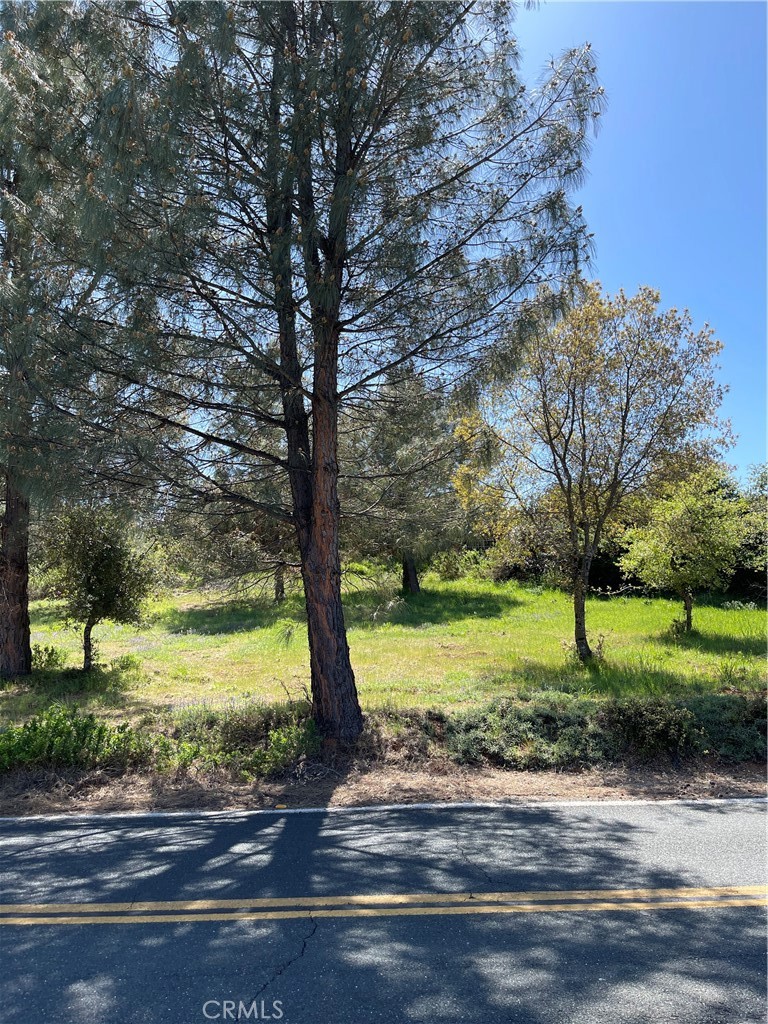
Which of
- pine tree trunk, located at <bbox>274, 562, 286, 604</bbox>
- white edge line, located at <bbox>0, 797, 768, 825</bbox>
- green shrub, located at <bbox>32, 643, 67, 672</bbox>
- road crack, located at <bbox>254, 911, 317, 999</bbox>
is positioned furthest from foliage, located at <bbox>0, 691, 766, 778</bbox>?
green shrub, located at <bbox>32, 643, 67, 672</bbox>

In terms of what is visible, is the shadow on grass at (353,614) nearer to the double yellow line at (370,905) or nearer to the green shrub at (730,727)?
the green shrub at (730,727)

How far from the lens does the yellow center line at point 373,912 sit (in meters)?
3.94

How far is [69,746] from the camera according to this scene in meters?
7.22

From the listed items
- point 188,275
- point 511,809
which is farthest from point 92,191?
point 511,809

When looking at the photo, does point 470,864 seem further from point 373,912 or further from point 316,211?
point 316,211

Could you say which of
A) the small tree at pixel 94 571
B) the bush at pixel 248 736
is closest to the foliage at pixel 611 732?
Answer: the bush at pixel 248 736

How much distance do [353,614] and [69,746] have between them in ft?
51.2

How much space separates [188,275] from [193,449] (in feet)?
6.64

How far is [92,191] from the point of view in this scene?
19.8 ft

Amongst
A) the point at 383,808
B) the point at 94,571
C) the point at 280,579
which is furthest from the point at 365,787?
the point at 94,571

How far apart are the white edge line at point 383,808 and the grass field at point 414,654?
2.84 metres

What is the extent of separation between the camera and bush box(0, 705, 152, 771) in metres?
7.08

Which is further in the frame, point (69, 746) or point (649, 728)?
point (649, 728)

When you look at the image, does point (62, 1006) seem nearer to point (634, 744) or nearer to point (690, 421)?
point (634, 744)
